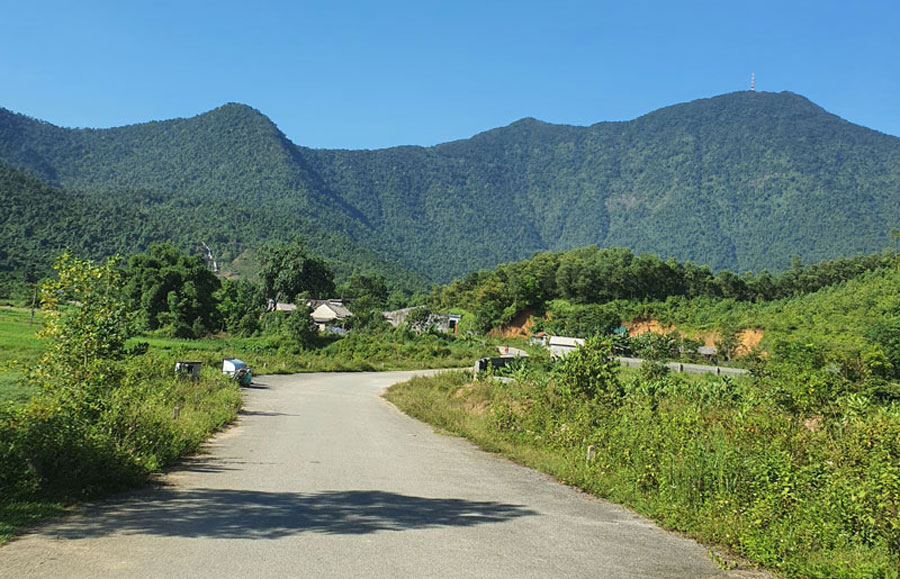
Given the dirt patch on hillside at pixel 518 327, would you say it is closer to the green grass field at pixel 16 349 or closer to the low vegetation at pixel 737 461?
the green grass field at pixel 16 349

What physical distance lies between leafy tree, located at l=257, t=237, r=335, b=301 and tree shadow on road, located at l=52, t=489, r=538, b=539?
83.9m

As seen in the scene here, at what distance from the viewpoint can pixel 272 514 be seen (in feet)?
24.5

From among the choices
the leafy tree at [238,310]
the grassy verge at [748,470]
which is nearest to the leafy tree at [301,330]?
the leafy tree at [238,310]

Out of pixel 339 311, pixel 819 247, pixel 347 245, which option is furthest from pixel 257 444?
pixel 819 247

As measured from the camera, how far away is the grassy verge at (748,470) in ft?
20.9

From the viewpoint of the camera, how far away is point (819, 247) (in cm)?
19738

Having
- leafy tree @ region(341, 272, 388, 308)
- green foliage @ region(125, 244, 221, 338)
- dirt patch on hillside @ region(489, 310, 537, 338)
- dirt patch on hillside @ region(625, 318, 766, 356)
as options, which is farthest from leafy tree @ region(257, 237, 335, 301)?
dirt patch on hillside @ region(625, 318, 766, 356)

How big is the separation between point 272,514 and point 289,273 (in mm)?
88872

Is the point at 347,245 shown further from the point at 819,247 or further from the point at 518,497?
the point at 518,497

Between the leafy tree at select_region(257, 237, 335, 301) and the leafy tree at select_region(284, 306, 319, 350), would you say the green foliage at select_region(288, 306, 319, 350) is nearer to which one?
the leafy tree at select_region(284, 306, 319, 350)

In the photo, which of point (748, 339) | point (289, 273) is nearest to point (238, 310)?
point (289, 273)

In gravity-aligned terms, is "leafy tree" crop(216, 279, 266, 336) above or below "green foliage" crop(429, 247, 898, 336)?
below

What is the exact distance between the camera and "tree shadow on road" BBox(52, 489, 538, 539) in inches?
263

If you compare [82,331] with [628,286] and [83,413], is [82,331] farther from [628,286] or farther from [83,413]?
[628,286]
